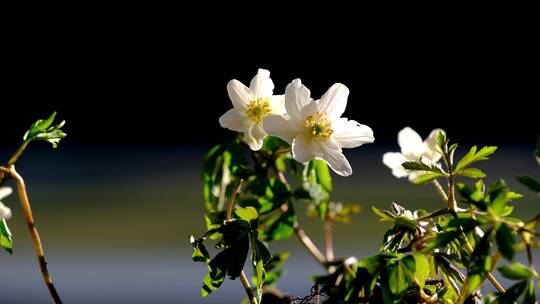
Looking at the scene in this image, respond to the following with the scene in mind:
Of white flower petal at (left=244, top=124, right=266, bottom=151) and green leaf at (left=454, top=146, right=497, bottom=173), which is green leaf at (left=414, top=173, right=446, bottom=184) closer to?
green leaf at (left=454, top=146, right=497, bottom=173)

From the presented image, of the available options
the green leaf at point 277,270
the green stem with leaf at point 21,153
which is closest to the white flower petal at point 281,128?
the green stem with leaf at point 21,153

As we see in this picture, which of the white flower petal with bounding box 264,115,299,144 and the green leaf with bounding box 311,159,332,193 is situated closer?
the white flower petal with bounding box 264,115,299,144

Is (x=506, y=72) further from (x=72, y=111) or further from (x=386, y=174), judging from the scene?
(x=72, y=111)

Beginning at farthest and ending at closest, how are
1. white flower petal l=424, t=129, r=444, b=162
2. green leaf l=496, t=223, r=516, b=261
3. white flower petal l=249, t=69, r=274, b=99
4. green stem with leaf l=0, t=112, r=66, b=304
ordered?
white flower petal l=424, t=129, r=444, b=162
white flower petal l=249, t=69, r=274, b=99
green stem with leaf l=0, t=112, r=66, b=304
green leaf l=496, t=223, r=516, b=261

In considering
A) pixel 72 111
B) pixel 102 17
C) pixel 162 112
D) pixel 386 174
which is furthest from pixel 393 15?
pixel 72 111

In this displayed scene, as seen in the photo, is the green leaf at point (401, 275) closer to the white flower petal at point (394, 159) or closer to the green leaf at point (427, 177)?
the green leaf at point (427, 177)

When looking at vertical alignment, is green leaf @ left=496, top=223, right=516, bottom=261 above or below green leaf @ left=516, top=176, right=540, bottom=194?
below

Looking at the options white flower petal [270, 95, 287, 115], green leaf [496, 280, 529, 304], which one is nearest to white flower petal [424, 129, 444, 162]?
white flower petal [270, 95, 287, 115]
